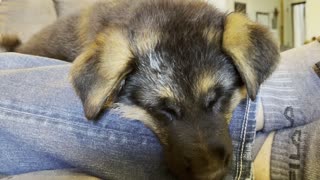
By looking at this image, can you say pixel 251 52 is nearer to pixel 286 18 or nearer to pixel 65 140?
pixel 65 140

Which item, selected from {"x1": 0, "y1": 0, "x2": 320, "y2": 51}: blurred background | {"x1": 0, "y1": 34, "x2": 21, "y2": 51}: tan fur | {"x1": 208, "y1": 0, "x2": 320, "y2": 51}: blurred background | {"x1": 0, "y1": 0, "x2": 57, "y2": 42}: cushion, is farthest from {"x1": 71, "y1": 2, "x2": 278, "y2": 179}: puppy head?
{"x1": 208, "y1": 0, "x2": 320, "y2": 51}: blurred background

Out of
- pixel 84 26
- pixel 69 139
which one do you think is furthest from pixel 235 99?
pixel 84 26

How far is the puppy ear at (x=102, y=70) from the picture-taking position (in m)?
0.89

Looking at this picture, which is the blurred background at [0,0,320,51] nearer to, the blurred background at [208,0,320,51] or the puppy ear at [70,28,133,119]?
the blurred background at [208,0,320,51]

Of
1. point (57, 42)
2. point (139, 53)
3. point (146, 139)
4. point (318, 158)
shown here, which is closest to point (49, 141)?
point (146, 139)

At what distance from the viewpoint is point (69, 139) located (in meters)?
0.80

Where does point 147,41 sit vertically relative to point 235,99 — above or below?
above

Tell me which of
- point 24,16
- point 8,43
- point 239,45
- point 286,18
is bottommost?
point 286,18

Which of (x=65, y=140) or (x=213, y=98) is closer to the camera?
(x=65, y=140)

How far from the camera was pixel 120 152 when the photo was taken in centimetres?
78

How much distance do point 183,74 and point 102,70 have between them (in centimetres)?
17

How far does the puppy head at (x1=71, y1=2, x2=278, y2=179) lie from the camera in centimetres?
85

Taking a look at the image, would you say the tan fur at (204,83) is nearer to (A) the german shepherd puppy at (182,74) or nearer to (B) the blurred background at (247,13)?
(A) the german shepherd puppy at (182,74)

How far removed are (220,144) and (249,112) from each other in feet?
0.37
